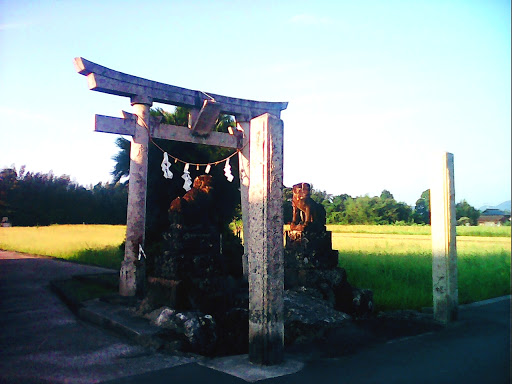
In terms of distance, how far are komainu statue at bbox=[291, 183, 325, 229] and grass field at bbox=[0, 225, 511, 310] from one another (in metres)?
2.07

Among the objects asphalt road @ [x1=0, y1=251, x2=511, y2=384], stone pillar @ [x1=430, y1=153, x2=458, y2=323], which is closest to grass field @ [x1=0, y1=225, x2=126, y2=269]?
asphalt road @ [x1=0, y1=251, x2=511, y2=384]

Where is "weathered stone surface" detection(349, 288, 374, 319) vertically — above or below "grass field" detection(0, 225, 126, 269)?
below

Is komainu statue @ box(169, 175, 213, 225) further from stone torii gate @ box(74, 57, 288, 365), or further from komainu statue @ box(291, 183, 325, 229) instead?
komainu statue @ box(291, 183, 325, 229)

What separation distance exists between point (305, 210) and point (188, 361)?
403 cm

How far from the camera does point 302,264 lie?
7453mm

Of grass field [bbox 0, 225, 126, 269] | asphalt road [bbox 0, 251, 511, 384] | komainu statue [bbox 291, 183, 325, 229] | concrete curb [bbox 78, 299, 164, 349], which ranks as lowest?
asphalt road [bbox 0, 251, 511, 384]

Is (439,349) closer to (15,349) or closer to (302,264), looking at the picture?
(302,264)

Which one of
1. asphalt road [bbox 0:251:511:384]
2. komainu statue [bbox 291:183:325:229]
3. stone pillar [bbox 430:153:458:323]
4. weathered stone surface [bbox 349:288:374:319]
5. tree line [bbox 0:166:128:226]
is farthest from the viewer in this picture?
tree line [bbox 0:166:128:226]

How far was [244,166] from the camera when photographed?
9.38m

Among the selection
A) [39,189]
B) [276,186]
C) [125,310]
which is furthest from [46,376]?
[39,189]

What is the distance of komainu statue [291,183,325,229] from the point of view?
7689mm

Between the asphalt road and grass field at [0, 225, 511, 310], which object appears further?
grass field at [0, 225, 511, 310]

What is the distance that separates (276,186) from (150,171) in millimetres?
6863

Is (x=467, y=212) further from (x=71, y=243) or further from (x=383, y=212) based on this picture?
(x=71, y=243)
